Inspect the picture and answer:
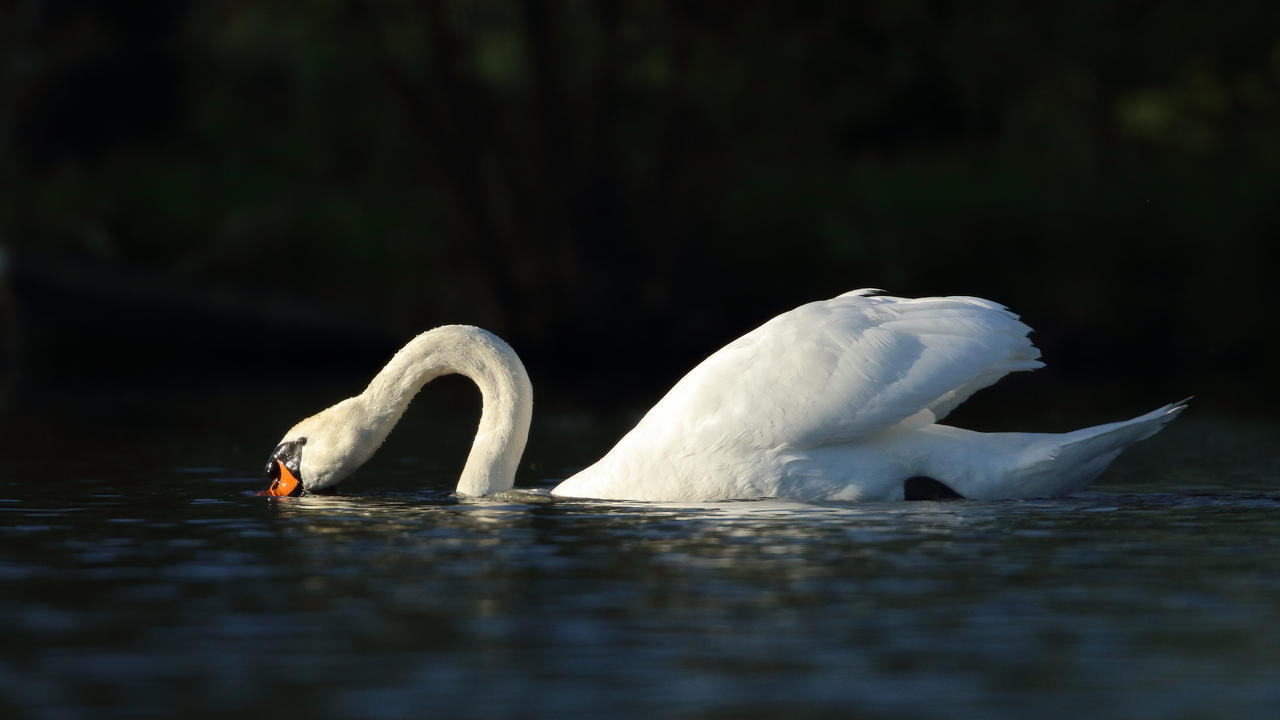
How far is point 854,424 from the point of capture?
958 centimetres

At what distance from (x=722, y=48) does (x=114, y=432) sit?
1366 centimetres

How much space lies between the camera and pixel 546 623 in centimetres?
670

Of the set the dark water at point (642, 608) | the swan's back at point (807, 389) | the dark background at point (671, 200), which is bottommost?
the dark water at point (642, 608)

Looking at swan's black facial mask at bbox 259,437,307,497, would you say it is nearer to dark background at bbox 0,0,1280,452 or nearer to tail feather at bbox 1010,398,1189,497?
tail feather at bbox 1010,398,1189,497

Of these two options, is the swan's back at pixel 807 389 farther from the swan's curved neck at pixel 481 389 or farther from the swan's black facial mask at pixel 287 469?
the swan's black facial mask at pixel 287 469

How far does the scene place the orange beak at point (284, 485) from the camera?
35.3 ft

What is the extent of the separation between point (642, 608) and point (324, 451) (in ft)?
13.6

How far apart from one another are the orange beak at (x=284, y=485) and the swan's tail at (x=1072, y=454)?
355cm

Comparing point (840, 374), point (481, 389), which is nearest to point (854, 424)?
point (840, 374)

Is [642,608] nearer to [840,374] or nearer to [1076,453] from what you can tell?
[840,374]

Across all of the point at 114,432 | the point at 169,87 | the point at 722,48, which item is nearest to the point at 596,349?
the point at 722,48

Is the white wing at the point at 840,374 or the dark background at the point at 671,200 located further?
the dark background at the point at 671,200

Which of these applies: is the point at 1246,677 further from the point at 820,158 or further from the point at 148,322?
the point at 820,158

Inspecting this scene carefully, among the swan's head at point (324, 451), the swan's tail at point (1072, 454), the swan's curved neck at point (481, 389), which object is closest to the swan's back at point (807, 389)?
the swan's tail at point (1072, 454)
